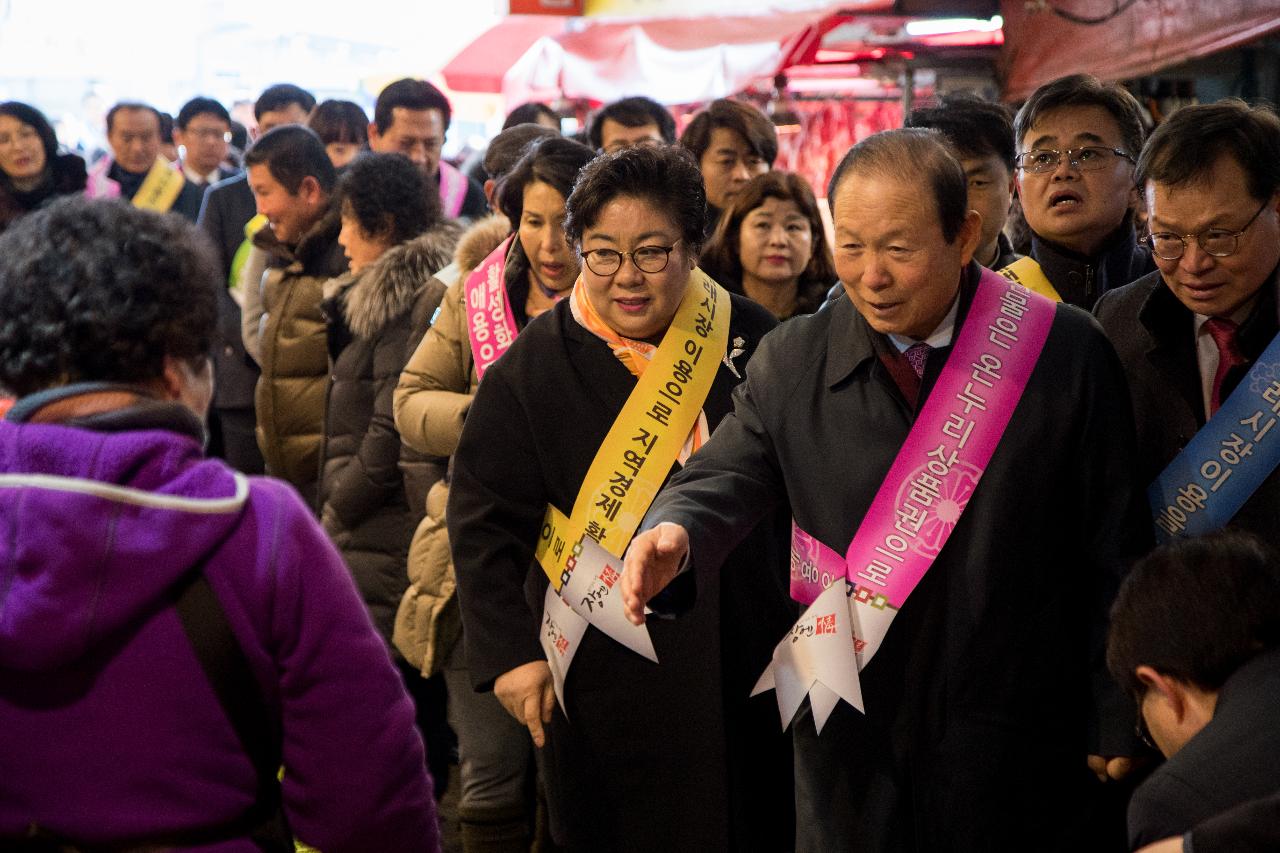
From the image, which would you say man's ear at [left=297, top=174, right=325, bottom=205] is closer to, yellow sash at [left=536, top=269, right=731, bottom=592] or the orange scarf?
the orange scarf

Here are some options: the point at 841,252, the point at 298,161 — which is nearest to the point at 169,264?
the point at 841,252

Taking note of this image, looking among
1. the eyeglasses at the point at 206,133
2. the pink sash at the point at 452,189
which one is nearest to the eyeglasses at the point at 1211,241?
the pink sash at the point at 452,189

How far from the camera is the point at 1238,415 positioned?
305 cm

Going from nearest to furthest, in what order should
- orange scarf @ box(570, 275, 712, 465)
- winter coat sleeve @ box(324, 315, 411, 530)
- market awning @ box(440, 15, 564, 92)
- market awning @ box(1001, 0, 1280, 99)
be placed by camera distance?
orange scarf @ box(570, 275, 712, 465) → winter coat sleeve @ box(324, 315, 411, 530) → market awning @ box(1001, 0, 1280, 99) → market awning @ box(440, 15, 564, 92)

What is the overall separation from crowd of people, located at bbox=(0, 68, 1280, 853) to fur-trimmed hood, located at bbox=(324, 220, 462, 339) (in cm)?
2

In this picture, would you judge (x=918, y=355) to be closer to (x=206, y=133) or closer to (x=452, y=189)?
(x=452, y=189)

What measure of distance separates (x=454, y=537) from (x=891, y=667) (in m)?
1.20

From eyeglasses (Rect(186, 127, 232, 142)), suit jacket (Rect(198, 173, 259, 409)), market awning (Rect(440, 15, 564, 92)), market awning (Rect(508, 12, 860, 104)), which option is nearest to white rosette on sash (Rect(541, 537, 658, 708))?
suit jacket (Rect(198, 173, 259, 409))

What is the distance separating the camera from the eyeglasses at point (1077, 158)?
12.6 ft

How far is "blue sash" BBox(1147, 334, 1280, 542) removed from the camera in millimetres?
3023

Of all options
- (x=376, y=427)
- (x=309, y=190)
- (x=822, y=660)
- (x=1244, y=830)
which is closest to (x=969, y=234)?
(x=822, y=660)

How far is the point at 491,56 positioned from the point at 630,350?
45.7 ft

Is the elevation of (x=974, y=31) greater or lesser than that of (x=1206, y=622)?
greater

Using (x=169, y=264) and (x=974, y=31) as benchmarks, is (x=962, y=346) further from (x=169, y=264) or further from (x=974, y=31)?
(x=974, y=31)
